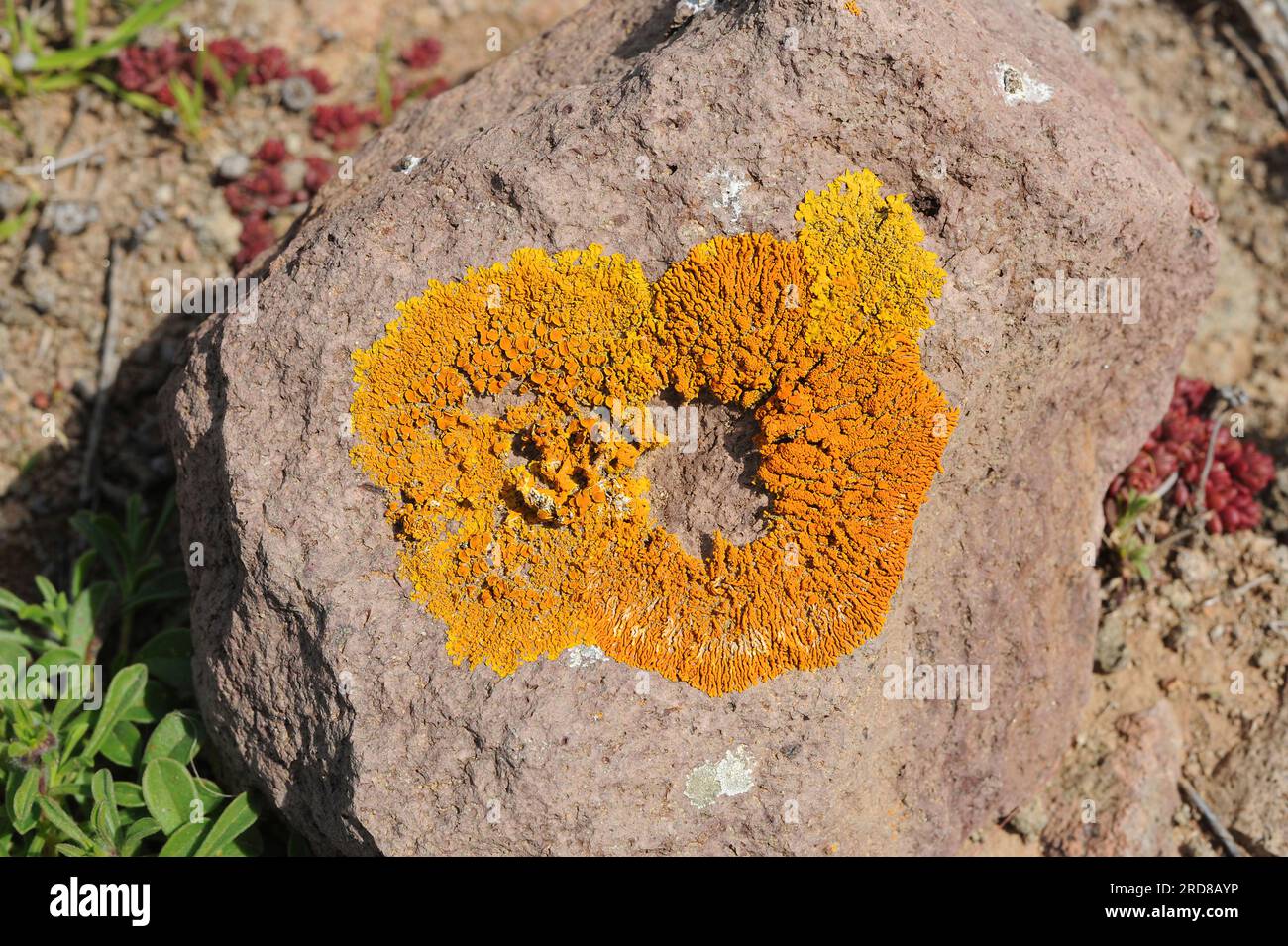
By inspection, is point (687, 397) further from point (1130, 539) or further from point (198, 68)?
point (198, 68)

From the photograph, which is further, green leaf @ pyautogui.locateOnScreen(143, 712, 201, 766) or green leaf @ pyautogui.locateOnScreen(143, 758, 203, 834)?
green leaf @ pyautogui.locateOnScreen(143, 712, 201, 766)

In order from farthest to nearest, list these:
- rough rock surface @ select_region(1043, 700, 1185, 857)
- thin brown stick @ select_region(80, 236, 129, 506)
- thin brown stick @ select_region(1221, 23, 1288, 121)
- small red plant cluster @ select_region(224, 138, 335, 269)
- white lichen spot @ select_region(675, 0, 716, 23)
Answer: thin brown stick @ select_region(1221, 23, 1288, 121), small red plant cluster @ select_region(224, 138, 335, 269), thin brown stick @ select_region(80, 236, 129, 506), rough rock surface @ select_region(1043, 700, 1185, 857), white lichen spot @ select_region(675, 0, 716, 23)

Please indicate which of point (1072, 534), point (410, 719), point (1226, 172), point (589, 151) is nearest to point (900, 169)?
point (589, 151)

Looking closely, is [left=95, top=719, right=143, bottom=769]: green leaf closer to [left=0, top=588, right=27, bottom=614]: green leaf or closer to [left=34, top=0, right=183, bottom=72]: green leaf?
[left=0, top=588, right=27, bottom=614]: green leaf

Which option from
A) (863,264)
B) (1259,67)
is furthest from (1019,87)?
(1259,67)

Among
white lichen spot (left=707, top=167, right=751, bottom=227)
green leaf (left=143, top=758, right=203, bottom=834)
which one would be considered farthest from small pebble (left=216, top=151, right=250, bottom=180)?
white lichen spot (left=707, top=167, right=751, bottom=227)

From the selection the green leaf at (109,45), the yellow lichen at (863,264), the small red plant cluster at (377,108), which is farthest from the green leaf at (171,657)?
the green leaf at (109,45)

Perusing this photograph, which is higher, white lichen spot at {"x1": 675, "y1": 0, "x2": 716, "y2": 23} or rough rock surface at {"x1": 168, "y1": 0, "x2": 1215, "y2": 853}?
white lichen spot at {"x1": 675, "y1": 0, "x2": 716, "y2": 23}
